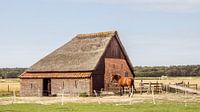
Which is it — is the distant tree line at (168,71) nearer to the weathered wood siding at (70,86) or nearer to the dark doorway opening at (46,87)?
the dark doorway opening at (46,87)

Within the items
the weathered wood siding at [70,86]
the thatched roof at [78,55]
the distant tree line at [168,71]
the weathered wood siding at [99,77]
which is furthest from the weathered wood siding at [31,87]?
the distant tree line at [168,71]

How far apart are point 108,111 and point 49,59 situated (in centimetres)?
3138

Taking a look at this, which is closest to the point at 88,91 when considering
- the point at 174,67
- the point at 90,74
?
the point at 90,74

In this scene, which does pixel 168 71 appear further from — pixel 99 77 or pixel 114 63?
pixel 99 77

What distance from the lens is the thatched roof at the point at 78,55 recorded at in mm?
53500

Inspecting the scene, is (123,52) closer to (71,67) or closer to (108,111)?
(71,67)

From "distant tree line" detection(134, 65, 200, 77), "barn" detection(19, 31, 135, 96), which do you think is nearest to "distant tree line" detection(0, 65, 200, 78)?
"distant tree line" detection(134, 65, 200, 77)

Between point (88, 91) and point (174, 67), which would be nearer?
point (88, 91)

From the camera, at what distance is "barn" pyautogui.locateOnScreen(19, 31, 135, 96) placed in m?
52.4

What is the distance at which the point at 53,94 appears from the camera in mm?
54750

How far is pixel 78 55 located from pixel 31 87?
7325 millimetres

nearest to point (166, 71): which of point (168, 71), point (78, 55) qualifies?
point (168, 71)

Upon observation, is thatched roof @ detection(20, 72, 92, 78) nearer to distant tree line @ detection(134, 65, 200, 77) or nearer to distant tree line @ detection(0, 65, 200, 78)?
distant tree line @ detection(0, 65, 200, 78)

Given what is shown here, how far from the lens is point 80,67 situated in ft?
173
